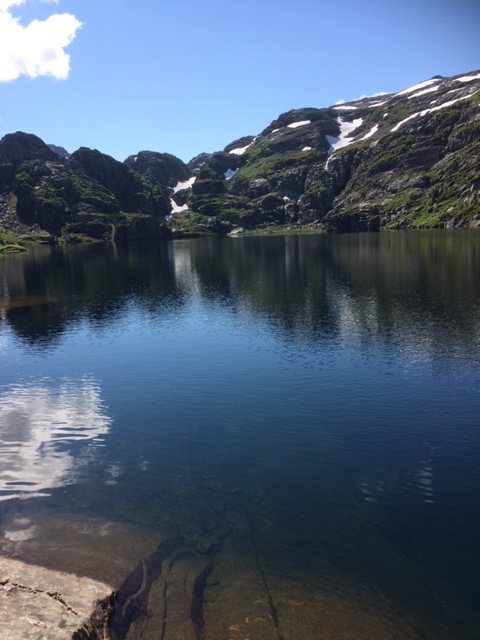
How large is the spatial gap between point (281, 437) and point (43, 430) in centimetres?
1879

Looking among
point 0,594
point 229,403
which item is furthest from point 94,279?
point 0,594

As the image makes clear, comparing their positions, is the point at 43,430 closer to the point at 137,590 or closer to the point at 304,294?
the point at 137,590

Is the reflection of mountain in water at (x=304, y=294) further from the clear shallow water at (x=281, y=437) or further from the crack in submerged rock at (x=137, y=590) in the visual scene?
the crack in submerged rock at (x=137, y=590)

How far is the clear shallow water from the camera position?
1939 centimetres

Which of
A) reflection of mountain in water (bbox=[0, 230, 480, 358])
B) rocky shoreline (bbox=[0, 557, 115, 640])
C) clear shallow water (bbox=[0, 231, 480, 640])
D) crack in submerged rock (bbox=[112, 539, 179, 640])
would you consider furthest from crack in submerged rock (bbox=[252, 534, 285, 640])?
reflection of mountain in water (bbox=[0, 230, 480, 358])

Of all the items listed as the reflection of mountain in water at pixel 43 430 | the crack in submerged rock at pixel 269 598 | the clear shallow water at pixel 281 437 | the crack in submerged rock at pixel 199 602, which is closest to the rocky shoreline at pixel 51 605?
the crack in submerged rock at pixel 199 602

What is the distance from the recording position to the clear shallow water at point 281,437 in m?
19.4

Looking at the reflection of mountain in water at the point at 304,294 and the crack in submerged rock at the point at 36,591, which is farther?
the reflection of mountain in water at the point at 304,294

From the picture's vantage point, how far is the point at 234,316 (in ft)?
229

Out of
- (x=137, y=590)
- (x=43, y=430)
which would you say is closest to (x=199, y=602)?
(x=137, y=590)

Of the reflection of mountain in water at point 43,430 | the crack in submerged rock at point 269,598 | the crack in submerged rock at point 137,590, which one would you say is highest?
the reflection of mountain in water at point 43,430

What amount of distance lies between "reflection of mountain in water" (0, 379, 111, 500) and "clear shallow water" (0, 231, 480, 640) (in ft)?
0.54

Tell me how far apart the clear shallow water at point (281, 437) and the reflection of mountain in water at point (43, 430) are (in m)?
0.17

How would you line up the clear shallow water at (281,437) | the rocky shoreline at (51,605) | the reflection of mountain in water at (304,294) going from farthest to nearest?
the reflection of mountain in water at (304,294)
the clear shallow water at (281,437)
the rocky shoreline at (51,605)
